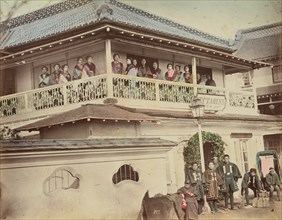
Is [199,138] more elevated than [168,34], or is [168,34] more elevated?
[168,34]

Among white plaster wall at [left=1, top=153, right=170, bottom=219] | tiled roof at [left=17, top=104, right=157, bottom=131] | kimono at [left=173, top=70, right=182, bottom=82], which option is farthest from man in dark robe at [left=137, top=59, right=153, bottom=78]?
white plaster wall at [left=1, top=153, right=170, bottom=219]

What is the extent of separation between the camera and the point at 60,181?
1511 mm

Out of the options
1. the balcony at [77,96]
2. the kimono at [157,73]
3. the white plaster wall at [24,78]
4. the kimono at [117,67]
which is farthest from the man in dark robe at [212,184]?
the white plaster wall at [24,78]

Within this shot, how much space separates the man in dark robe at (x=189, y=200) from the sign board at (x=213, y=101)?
0.34 metres

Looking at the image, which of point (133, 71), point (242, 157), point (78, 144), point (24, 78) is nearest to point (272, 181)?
point (242, 157)

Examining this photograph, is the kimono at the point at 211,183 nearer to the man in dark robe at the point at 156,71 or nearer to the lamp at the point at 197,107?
→ the lamp at the point at 197,107

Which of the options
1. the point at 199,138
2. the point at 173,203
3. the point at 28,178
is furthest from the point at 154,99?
the point at 28,178

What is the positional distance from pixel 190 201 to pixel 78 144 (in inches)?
19.1

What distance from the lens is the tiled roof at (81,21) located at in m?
1.76

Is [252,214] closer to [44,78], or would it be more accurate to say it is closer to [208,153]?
[208,153]

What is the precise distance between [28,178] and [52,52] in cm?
51

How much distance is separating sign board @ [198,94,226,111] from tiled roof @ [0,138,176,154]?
24 centimetres

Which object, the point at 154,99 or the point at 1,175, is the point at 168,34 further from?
the point at 1,175

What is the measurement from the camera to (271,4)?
1.88m
